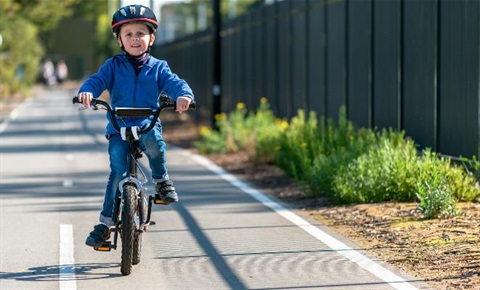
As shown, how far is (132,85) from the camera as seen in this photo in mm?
9727

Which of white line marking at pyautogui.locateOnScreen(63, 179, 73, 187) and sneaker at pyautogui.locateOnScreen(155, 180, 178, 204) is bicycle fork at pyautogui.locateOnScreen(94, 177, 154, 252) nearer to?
sneaker at pyautogui.locateOnScreen(155, 180, 178, 204)

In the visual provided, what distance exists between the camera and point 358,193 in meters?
13.8

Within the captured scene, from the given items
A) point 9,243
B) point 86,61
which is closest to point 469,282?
point 9,243

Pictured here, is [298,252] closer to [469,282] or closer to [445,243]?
[445,243]

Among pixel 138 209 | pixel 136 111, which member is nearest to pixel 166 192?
pixel 138 209

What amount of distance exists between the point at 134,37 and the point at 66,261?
181 cm

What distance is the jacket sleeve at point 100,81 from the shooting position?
31.6 feet

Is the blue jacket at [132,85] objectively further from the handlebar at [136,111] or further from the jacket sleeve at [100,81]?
the handlebar at [136,111]

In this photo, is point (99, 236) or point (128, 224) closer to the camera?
point (128, 224)

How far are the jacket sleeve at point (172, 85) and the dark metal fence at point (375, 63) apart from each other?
4866mm

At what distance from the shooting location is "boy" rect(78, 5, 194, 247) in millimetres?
9664

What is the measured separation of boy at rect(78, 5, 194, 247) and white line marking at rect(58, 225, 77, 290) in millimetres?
289

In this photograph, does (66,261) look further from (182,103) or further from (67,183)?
(67,183)

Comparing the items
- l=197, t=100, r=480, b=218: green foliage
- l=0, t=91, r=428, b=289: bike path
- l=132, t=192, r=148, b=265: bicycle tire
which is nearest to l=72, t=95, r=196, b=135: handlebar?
l=132, t=192, r=148, b=265: bicycle tire
